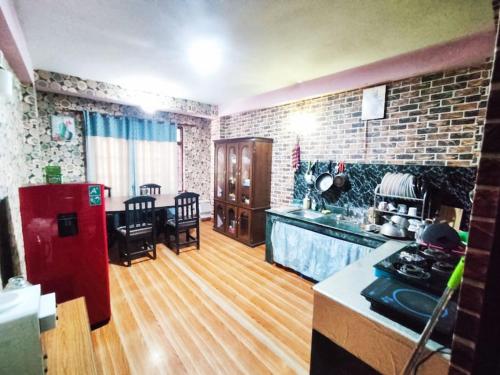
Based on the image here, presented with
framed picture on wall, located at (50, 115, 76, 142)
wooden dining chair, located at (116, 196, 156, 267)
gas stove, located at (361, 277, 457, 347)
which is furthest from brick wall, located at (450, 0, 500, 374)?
framed picture on wall, located at (50, 115, 76, 142)

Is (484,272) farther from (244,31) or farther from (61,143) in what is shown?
(61,143)

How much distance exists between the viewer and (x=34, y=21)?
6.36 ft

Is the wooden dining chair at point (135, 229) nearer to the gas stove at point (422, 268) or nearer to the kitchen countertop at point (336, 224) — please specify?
the kitchen countertop at point (336, 224)

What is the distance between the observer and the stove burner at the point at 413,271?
110 centimetres

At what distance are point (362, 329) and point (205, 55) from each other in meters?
2.74

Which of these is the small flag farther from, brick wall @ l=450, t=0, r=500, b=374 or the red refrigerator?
brick wall @ l=450, t=0, r=500, b=374

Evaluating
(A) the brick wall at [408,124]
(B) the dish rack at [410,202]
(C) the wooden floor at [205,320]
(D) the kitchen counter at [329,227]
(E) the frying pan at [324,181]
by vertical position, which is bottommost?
(C) the wooden floor at [205,320]

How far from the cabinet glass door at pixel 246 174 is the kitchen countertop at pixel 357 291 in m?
2.45

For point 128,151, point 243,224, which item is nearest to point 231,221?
point 243,224

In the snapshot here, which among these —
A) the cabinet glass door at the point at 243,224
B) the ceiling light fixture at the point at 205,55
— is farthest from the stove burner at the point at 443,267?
the cabinet glass door at the point at 243,224

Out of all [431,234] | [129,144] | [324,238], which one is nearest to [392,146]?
[324,238]

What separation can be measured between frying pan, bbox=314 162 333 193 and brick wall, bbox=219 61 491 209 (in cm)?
22

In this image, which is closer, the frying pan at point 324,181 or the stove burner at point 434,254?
the stove burner at point 434,254

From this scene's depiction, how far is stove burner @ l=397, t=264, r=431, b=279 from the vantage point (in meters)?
1.10
